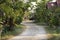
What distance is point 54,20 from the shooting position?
29.3m

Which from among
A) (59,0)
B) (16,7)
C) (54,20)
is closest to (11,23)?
(16,7)

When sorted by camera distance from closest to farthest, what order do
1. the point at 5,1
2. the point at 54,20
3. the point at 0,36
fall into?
1. the point at 5,1
2. the point at 0,36
3. the point at 54,20

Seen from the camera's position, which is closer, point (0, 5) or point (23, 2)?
point (0, 5)

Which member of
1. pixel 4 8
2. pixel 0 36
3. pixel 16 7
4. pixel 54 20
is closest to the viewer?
pixel 4 8

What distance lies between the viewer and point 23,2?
26.1 meters

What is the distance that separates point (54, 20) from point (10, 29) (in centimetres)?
571

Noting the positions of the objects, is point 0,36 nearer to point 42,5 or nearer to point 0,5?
point 0,5

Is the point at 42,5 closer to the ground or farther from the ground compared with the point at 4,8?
closer to the ground

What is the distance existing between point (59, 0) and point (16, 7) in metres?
23.5

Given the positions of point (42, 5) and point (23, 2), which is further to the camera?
point (42, 5)

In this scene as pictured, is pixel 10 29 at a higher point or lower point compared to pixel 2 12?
lower

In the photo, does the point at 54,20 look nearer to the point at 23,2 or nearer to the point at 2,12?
the point at 23,2

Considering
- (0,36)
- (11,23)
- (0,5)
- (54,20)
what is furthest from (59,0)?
(0,5)

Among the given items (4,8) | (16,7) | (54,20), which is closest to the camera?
(4,8)
